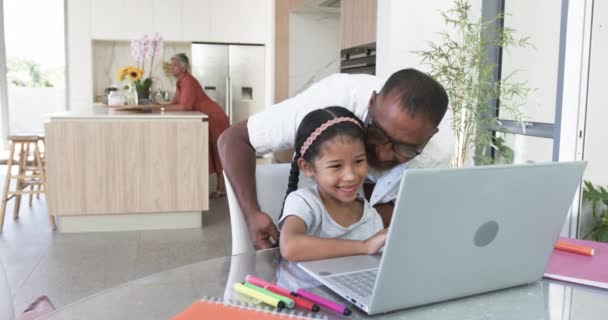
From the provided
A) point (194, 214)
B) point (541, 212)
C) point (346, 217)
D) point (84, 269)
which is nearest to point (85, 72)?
point (194, 214)

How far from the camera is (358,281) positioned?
0.95 meters

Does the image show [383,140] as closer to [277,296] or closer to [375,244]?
[375,244]

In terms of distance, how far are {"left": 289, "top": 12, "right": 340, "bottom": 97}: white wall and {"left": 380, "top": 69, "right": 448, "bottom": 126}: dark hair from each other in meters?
5.52

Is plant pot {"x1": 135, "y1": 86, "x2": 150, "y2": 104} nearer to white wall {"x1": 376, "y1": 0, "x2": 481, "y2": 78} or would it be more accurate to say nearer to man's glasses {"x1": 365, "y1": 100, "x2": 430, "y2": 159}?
white wall {"x1": 376, "y1": 0, "x2": 481, "y2": 78}

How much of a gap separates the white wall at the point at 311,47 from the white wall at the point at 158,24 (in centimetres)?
44

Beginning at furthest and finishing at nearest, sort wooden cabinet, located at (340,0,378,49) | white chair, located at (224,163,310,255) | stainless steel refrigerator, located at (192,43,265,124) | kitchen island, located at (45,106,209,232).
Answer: stainless steel refrigerator, located at (192,43,265,124)
kitchen island, located at (45,106,209,232)
wooden cabinet, located at (340,0,378,49)
white chair, located at (224,163,310,255)

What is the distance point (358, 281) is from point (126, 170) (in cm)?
352

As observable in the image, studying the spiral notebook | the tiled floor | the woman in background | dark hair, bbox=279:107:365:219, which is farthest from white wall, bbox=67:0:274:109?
the spiral notebook

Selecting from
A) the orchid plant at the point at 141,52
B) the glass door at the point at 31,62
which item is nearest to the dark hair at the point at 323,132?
the orchid plant at the point at 141,52

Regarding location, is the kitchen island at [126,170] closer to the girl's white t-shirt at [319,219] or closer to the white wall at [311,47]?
the white wall at [311,47]

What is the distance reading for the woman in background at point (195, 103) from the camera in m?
5.48

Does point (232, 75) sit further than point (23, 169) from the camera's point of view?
Yes

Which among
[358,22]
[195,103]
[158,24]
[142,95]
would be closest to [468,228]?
[358,22]

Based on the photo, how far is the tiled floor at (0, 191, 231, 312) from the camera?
296 cm
